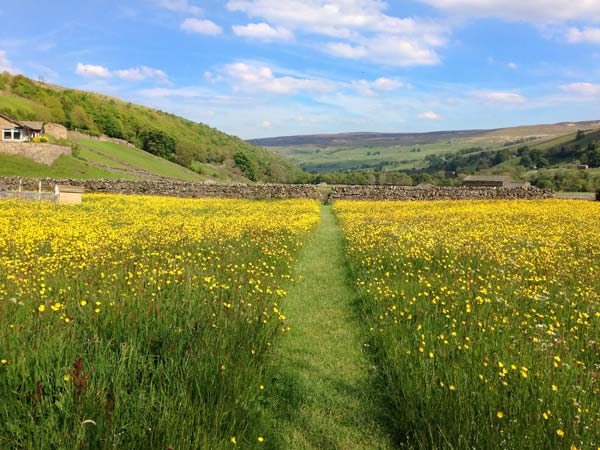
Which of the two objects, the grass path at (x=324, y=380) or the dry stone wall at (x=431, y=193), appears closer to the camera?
the grass path at (x=324, y=380)

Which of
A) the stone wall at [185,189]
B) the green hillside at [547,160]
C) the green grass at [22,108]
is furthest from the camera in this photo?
the green hillside at [547,160]

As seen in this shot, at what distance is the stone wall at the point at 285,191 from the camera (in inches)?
1452

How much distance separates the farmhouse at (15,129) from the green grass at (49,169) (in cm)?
2257

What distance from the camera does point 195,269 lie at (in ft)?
26.1

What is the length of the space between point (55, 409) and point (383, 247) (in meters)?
9.20

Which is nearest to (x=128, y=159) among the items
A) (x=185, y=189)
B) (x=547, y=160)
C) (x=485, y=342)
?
(x=185, y=189)

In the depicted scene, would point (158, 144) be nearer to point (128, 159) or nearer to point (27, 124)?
point (128, 159)

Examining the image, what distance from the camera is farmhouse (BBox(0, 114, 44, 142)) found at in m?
69.6

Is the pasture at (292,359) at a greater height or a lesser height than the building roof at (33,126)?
lesser

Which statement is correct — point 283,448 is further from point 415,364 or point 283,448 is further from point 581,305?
point 581,305

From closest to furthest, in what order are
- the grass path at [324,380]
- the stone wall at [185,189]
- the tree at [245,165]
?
the grass path at [324,380] < the stone wall at [185,189] < the tree at [245,165]

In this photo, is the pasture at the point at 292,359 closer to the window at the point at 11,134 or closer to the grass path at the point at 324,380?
the grass path at the point at 324,380

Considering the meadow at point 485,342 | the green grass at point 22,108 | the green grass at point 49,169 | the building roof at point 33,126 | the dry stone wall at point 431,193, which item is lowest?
the meadow at point 485,342

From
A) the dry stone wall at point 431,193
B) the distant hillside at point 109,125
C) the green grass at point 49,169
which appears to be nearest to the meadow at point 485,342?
the dry stone wall at point 431,193
